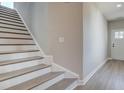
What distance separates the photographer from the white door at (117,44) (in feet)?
30.1

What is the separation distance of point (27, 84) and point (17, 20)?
2.77 metres

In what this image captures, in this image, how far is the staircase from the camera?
283 centimetres

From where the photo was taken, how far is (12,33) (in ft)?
13.6

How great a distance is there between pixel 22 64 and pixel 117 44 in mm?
7326

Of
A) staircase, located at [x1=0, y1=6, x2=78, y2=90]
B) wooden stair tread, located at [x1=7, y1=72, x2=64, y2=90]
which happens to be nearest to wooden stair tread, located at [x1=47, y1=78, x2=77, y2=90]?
staircase, located at [x1=0, y1=6, x2=78, y2=90]

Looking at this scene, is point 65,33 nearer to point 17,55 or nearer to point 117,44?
point 17,55

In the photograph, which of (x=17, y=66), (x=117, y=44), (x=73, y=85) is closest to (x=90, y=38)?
(x=73, y=85)

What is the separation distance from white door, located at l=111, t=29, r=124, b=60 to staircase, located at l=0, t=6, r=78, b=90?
6.23m

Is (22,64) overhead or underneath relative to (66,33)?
underneath

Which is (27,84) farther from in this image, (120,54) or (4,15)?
(120,54)

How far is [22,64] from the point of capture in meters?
3.37

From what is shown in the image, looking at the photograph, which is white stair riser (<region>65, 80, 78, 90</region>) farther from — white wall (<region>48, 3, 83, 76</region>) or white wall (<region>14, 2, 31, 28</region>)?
white wall (<region>14, 2, 31, 28</region>)

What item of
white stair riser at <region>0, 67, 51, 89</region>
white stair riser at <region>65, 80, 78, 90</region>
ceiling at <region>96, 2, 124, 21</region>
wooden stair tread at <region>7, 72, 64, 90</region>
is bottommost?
white stair riser at <region>65, 80, 78, 90</region>

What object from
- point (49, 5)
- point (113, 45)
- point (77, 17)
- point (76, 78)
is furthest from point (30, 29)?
point (113, 45)
